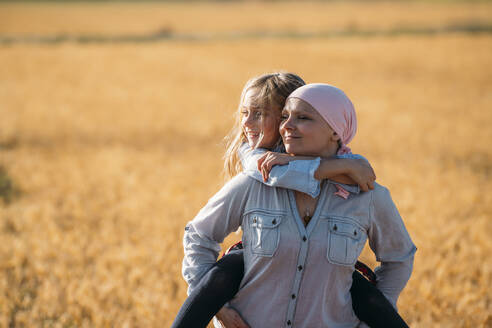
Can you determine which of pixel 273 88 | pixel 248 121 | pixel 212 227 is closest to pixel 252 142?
pixel 248 121

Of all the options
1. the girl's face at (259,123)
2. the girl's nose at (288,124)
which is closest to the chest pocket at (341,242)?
the girl's nose at (288,124)

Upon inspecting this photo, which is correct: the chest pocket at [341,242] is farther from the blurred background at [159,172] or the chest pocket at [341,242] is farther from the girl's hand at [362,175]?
the blurred background at [159,172]

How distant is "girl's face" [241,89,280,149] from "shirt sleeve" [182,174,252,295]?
0.93 ft

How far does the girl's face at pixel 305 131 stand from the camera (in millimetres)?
2305

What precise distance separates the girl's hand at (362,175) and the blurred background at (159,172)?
98 cm

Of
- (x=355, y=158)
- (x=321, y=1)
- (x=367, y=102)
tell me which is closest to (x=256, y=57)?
(x=367, y=102)

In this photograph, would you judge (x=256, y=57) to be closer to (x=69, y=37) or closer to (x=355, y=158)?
(x=69, y=37)

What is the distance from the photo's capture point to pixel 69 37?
3616 centimetres

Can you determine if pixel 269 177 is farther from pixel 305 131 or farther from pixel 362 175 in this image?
pixel 362 175

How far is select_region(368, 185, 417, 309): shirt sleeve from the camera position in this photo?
234 centimetres

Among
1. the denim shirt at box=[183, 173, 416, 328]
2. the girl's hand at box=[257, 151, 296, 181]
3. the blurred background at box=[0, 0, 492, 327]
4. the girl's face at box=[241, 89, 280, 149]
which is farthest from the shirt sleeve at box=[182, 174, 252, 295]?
the blurred background at box=[0, 0, 492, 327]

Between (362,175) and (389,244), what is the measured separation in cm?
40

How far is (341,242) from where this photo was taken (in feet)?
7.43

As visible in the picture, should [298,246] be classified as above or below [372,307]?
above
